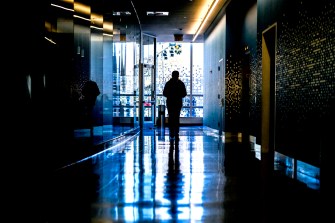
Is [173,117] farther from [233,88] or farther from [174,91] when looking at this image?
[233,88]

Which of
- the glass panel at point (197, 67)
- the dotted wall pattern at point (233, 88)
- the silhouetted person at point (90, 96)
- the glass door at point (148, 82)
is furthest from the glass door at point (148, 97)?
the silhouetted person at point (90, 96)

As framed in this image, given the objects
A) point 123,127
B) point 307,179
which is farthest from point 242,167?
point 123,127

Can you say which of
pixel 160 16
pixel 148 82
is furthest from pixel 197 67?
pixel 160 16

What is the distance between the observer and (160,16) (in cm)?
1560

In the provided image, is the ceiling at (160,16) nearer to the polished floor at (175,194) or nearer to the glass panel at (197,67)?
the glass panel at (197,67)

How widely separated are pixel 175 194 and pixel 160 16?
40.7 feet

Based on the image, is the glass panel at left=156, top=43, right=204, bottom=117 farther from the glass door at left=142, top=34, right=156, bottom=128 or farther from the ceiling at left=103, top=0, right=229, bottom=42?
the ceiling at left=103, top=0, right=229, bottom=42

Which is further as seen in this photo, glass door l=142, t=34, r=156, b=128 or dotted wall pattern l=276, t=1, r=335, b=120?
glass door l=142, t=34, r=156, b=128

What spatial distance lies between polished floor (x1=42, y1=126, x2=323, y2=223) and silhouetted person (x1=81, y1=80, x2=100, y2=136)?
1.75 metres

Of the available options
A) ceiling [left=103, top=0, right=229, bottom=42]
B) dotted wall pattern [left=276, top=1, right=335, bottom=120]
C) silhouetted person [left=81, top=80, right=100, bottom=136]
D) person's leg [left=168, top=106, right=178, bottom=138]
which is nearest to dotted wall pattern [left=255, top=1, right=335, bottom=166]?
dotted wall pattern [left=276, top=1, right=335, bottom=120]

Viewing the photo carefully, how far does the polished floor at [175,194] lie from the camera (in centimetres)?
309

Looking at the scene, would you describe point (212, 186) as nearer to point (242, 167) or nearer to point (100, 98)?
point (242, 167)

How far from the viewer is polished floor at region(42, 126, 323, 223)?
10.1ft

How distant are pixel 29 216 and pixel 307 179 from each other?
3.40 m
